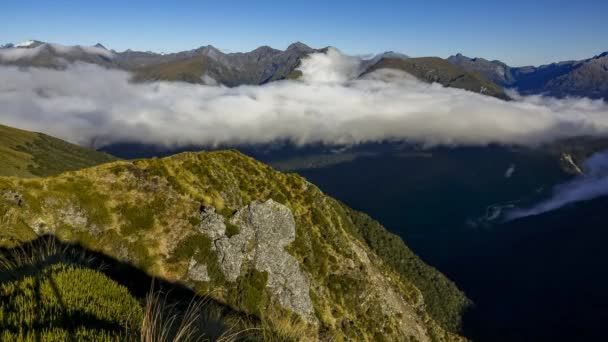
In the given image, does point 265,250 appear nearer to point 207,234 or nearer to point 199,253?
point 207,234

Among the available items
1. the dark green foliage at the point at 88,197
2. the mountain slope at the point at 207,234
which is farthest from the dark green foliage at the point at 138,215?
the dark green foliage at the point at 88,197

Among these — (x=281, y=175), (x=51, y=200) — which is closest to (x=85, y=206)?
(x=51, y=200)

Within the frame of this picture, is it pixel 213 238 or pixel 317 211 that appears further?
pixel 317 211

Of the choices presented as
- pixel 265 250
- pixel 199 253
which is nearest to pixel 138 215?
pixel 199 253

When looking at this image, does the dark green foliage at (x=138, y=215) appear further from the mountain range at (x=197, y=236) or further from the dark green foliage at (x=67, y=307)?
the dark green foliage at (x=67, y=307)

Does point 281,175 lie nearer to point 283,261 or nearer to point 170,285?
point 283,261

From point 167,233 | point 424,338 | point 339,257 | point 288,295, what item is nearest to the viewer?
point 167,233

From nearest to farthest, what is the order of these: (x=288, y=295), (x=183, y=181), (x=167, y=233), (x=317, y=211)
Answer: (x=167, y=233) < (x=288, y=295) < (x=183, y=181) < (x=317, y=211)
